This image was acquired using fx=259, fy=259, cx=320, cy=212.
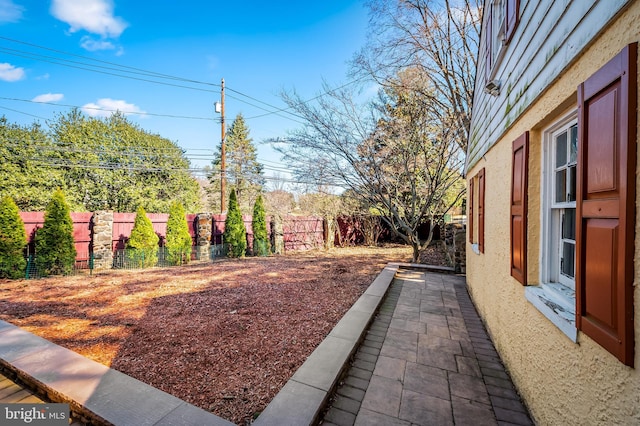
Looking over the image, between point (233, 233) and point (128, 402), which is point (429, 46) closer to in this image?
point (233, 233)

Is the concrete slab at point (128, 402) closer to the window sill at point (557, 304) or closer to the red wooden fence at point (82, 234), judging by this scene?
the window sill at point (557, 304)

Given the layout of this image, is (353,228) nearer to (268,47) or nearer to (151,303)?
(268,47)

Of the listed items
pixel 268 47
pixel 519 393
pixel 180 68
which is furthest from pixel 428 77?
pixel 180 68

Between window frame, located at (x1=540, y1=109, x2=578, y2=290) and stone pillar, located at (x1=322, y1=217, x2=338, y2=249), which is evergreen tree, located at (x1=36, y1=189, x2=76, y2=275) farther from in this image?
window frame, located at (x1=540, y1=109, x2=578, y2=290)

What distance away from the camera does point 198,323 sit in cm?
346

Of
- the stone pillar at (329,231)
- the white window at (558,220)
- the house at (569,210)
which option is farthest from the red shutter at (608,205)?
the stone pillar at (329,231)

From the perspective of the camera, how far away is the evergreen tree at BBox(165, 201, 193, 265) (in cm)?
936

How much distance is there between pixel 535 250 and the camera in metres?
2.00

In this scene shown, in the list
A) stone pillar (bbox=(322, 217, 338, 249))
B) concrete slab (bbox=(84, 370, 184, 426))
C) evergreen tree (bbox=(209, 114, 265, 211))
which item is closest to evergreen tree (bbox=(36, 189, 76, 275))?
concrete slab (bbox=(84, 370, 184, 426))

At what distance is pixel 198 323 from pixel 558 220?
3959 millimetres

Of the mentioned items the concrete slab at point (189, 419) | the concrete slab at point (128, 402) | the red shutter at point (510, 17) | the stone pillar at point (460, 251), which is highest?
the red shutter at point (510, 17)

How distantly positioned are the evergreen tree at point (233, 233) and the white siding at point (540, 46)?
9.29 m

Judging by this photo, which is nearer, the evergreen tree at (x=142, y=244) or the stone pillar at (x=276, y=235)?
the evergreen tree at (x=142, y=244)

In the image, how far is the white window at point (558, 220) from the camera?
5.38 feet
